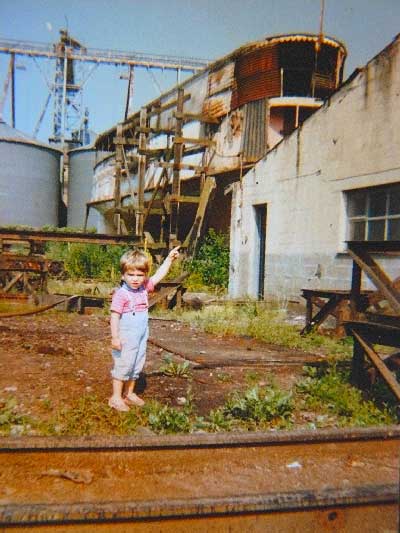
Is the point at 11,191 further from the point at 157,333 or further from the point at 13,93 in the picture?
the point at 157,333

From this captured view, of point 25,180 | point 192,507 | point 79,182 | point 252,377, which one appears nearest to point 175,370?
point 252,377

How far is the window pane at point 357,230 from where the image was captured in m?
8.42

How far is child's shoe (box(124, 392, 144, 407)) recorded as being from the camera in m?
3.78

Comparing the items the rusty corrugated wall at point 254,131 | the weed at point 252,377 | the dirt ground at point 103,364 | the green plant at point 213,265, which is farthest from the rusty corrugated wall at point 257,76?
the weed at point 252,377

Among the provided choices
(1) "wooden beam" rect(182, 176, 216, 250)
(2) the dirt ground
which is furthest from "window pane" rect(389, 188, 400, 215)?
(1) "wooden beam" rect(182, 176, 216, 250)

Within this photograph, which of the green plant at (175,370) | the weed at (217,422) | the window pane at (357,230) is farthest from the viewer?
the window pane at (357,230)

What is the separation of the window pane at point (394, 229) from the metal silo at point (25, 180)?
21.9 metres

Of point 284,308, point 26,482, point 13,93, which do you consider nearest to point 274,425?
point 26,482

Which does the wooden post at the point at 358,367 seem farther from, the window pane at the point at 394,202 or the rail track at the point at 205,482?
the window pane at the point at 394,202

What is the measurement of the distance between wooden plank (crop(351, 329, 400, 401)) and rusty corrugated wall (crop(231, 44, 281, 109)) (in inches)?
429

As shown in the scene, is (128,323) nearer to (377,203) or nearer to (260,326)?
(260,326)

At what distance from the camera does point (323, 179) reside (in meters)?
9.17

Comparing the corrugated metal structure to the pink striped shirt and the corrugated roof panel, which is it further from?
the pink striped shirt

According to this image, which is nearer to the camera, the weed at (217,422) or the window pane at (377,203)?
the weed at (217,422)
